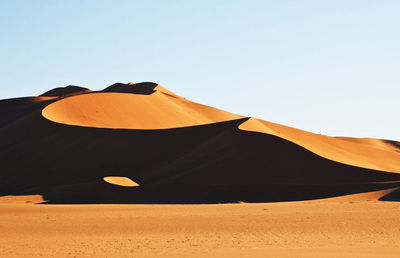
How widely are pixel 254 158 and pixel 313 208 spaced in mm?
18047

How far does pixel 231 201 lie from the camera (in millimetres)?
37094

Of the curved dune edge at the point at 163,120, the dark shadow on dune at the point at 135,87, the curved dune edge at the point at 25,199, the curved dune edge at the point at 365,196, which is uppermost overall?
the dark shadow on dune at the point at 135,87

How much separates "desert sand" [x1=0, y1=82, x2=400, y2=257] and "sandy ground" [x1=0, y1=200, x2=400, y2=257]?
0.04 metres

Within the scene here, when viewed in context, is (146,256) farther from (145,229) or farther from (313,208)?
(313,208)

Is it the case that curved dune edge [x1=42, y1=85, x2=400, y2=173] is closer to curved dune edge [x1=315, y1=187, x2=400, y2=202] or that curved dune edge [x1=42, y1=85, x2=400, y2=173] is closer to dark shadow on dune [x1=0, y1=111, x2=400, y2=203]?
dark shadow on dune [x1=0, y1=111, x2=400, y2=203]

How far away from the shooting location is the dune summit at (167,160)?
127ft

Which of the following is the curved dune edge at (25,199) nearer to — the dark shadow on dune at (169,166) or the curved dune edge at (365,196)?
the dark shadow on dune at (169,166)

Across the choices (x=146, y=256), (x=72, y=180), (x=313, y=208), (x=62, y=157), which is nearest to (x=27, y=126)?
(x=62, y=157)

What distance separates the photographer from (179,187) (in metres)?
39.4

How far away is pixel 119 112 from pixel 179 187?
35298 mm

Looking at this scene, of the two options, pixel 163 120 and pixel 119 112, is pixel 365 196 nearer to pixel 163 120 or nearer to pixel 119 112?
pixel 119 112

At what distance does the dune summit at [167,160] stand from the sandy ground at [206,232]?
9353 millimetres

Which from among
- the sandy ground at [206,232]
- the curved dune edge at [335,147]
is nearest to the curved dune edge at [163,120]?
the curved dune edge at [335,147]

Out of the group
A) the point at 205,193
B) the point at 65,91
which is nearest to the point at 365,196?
the point at 205,193
